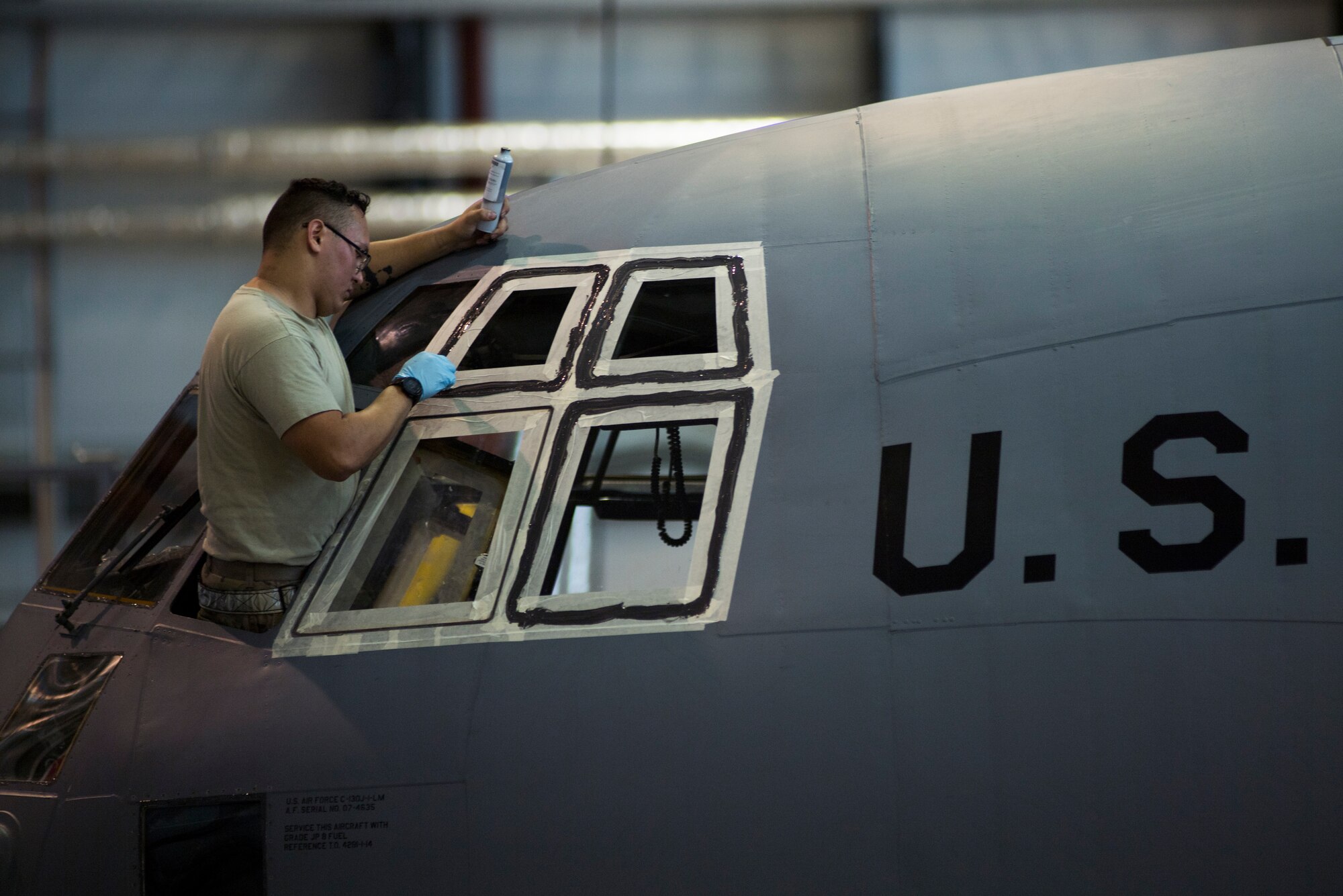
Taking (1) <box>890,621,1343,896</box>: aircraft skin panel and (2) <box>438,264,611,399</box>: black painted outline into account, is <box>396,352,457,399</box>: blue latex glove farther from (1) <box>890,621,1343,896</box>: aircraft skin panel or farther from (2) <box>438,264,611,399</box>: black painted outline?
Answer: (1) <box>890,621,1343,896</box>: aircraft skin panel

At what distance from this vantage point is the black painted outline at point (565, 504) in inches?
109

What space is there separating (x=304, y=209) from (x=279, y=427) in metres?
0.80

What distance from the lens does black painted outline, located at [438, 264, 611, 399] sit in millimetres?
3053

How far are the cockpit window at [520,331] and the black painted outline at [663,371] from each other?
6.7 inches

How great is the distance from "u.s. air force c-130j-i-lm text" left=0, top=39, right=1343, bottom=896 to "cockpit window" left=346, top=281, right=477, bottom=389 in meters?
0.19

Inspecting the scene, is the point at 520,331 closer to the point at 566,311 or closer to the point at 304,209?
the point at 566,311

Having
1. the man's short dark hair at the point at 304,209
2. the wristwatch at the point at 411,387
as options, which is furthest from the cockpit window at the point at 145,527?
the wristwatch at the point at 411,387

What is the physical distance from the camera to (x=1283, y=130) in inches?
121

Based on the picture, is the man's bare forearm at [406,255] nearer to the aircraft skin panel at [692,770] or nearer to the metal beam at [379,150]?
the aircraft skin panel at [692,770]

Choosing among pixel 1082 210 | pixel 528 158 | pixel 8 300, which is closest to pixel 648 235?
pixel 1082 210

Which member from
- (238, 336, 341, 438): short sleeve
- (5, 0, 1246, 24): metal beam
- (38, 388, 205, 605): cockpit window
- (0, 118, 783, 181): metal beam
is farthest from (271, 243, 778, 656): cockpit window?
(5, 0, 1246, 24): metal beam

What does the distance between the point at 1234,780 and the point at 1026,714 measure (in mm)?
558

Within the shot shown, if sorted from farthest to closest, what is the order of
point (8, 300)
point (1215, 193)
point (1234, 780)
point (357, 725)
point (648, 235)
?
point (8, 300) < point (648, 235) < point (1215, 193) < point (357, 725) < point (1234, 780)

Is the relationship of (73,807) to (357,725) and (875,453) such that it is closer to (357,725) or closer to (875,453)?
(357,725)
